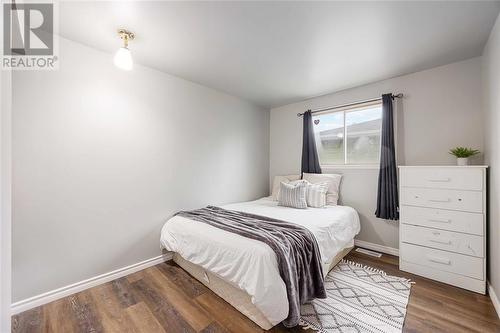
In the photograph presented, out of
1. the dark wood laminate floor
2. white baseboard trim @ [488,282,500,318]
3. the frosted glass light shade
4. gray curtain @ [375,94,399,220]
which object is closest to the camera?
the dark wood laminate floor

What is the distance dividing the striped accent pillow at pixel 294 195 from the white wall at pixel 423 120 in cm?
80

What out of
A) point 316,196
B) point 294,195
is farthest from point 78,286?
point 316,196

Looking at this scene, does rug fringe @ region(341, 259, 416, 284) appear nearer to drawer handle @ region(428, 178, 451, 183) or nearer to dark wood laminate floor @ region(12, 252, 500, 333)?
dark wood laminate floor @ region(12, 252, 500, 333)

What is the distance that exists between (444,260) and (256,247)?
2.01 metres

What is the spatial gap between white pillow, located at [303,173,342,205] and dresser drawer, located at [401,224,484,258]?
0.88 metres

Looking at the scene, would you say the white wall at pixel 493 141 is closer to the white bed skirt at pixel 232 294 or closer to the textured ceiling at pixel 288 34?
the textured ceiling at pixel 288 34

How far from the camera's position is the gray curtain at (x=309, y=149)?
3.43 meters

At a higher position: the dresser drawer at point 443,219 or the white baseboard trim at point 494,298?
the dresser drawer at point 443,219

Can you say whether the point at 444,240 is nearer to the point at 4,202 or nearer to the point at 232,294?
the point at 232,294

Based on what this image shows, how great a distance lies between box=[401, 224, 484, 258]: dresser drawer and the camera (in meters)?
1.94

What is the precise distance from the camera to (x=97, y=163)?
2.07 m

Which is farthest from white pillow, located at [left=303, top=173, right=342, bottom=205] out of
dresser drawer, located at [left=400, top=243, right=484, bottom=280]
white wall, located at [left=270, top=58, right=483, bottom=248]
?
dresser drawer, located at [left=400, top=243, right=484, bottom=280]

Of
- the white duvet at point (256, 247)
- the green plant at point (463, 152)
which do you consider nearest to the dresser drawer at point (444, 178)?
the green plant at point (463, 152)

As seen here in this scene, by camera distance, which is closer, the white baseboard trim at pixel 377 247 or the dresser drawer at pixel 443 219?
the dresser drawer at pixel 443 219
